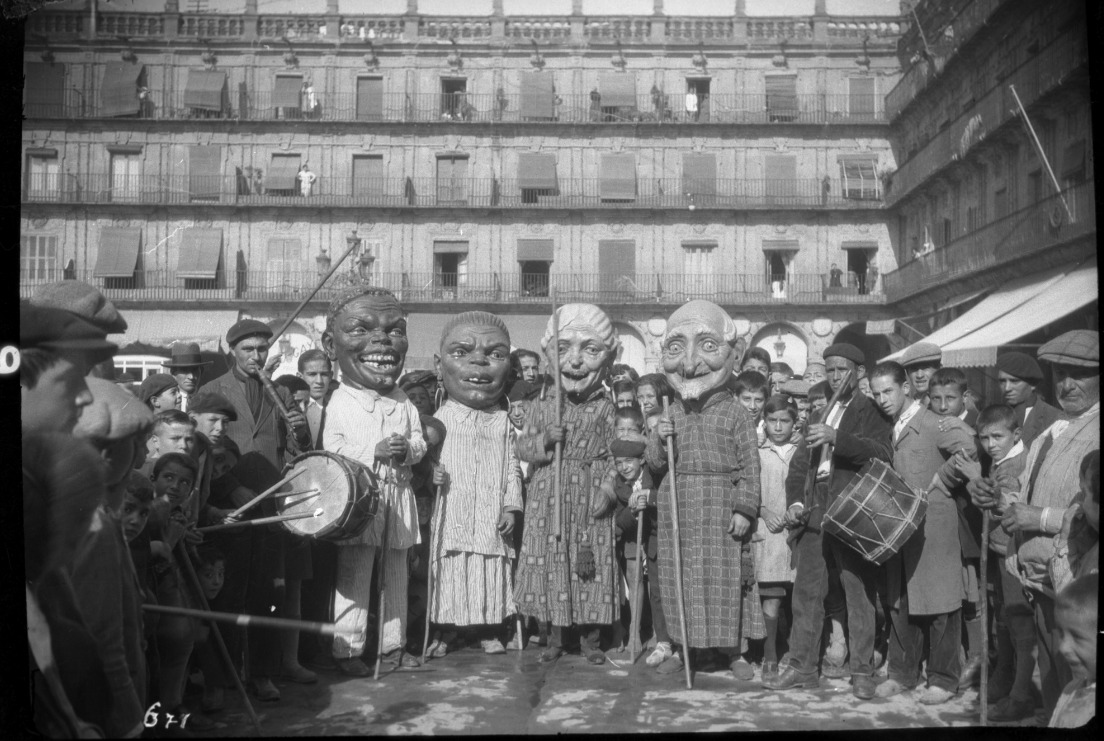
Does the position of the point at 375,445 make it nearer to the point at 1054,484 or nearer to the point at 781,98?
the point at 1054,484

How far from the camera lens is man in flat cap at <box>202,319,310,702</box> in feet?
17.2

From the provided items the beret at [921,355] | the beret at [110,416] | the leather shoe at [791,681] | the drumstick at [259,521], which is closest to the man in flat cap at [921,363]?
the beret at [921,355]

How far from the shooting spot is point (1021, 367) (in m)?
5.72

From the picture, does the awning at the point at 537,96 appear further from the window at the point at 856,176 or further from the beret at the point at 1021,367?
the beret at the point at 1021,367

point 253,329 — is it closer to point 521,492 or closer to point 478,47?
point 521,492

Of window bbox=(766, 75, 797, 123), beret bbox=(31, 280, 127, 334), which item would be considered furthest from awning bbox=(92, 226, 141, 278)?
window bbox=(766, 75, 797, 123)

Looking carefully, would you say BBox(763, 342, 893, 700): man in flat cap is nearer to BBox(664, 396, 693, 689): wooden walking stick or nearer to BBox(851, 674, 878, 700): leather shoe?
BBox(851, 674, 878, 700): leather shoe

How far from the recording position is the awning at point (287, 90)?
27.4 feet

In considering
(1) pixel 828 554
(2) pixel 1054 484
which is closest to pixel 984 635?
(2) pixel 1054 484

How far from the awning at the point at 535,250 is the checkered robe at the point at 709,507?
3.68 metres

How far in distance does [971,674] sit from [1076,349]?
1.95 m

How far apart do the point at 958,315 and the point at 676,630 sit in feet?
26.2

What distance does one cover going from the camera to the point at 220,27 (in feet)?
24.0

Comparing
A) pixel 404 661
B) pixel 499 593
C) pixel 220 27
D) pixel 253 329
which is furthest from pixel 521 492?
pixel 220 27
